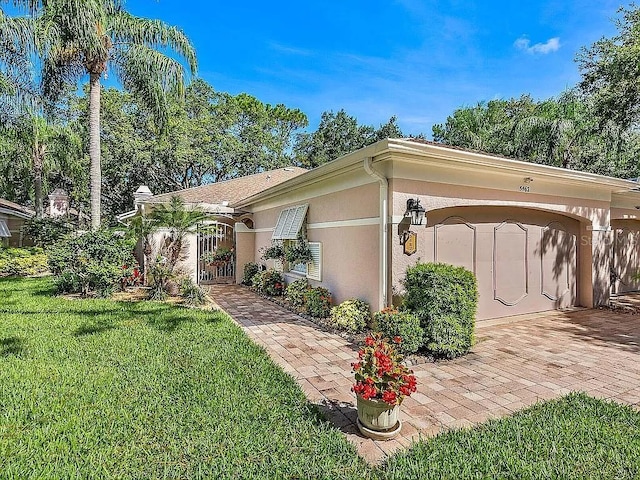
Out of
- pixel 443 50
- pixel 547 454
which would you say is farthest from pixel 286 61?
pixel 547 454

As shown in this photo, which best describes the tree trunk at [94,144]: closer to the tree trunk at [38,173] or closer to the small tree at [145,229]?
the small tree at [145,229]

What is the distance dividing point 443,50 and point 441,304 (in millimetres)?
11779

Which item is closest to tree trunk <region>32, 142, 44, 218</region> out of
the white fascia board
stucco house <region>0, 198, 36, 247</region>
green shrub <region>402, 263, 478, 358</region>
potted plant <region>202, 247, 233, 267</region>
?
stucco house <region>0, 198, 36, 247</region>

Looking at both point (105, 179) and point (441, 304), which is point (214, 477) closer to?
point (441, 304)

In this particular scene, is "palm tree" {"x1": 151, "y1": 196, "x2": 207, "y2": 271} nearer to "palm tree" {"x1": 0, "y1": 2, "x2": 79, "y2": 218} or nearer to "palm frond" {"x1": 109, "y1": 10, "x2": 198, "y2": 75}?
"palm frond" {"x1": 109, "y1": 10, "x2": 198, "y2": 75}

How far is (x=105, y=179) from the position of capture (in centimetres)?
3033

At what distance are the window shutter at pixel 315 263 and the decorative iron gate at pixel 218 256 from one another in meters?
7.50

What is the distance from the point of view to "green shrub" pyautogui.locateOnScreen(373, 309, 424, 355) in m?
6.68

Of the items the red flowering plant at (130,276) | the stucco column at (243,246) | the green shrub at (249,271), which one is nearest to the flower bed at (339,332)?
the green shrub at (249,271)

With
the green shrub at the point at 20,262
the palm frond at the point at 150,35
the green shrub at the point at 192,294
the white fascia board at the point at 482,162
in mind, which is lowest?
the green shrub at the point at 192,294

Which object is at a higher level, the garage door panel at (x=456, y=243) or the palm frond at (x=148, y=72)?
the palm frond at (x=148, y=72)

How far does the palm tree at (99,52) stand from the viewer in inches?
526

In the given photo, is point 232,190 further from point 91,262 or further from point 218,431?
point 218,431

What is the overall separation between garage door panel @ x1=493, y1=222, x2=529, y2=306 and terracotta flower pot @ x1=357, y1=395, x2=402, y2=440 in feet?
21.5
